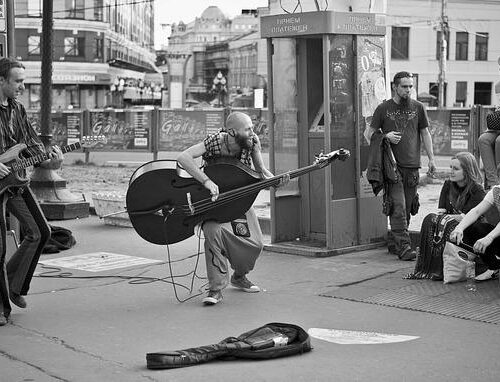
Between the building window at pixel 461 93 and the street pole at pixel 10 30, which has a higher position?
the building window at pixel 461 93

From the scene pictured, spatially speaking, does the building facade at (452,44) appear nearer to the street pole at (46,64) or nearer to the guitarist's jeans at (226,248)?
the street pole at (46,64)

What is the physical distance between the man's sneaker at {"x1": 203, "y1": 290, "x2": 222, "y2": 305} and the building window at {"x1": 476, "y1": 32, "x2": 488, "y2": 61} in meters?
58.3

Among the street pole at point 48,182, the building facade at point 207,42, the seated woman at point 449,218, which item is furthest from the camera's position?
the building facade at point 207,42

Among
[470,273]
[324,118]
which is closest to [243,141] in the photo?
[324,118]

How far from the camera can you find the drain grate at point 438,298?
6.71 metres

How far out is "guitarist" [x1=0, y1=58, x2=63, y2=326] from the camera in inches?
263

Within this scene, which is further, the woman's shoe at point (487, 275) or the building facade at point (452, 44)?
the building facade at point (452, 44)

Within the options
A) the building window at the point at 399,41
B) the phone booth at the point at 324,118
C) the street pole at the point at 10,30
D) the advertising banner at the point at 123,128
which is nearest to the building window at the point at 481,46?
the building window at the point at 399,41

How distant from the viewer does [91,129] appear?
88.9 feet

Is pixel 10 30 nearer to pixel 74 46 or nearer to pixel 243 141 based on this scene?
pixel 243 141

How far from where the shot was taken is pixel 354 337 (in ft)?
19.8

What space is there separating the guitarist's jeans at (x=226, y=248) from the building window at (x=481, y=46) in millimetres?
57919

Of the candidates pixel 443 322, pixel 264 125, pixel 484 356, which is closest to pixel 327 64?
pixel 443 322

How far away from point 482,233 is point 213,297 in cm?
231
